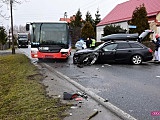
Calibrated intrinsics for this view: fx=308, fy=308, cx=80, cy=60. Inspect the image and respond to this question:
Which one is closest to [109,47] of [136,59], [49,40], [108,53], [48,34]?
[108,53]

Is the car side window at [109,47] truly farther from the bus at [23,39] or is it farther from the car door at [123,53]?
the bus at [23,39]

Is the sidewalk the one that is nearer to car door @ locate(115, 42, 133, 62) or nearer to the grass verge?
the grass verge

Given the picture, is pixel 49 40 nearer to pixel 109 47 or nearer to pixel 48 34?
pixel 48 34

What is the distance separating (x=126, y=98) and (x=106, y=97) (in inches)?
22.0

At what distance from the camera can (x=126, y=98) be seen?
27.1 ft

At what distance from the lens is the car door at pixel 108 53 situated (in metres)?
19.0

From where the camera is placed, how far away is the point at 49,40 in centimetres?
2078

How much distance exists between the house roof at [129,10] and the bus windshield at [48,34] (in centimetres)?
2577

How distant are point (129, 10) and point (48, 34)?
121 feet

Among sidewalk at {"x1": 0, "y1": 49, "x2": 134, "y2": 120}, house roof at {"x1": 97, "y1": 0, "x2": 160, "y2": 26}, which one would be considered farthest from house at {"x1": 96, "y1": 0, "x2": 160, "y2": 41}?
sidewalk at {"x1": 0, "y1": 49, "x2": 134, "y2": 120}

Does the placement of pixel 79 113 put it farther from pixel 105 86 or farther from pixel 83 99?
pixel 105 86

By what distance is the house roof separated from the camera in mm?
46281

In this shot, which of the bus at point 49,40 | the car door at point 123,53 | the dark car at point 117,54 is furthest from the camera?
the bus at point 49,40

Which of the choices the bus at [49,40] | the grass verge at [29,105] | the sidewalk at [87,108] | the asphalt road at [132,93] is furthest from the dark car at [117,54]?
the grass verge at [29,105]
